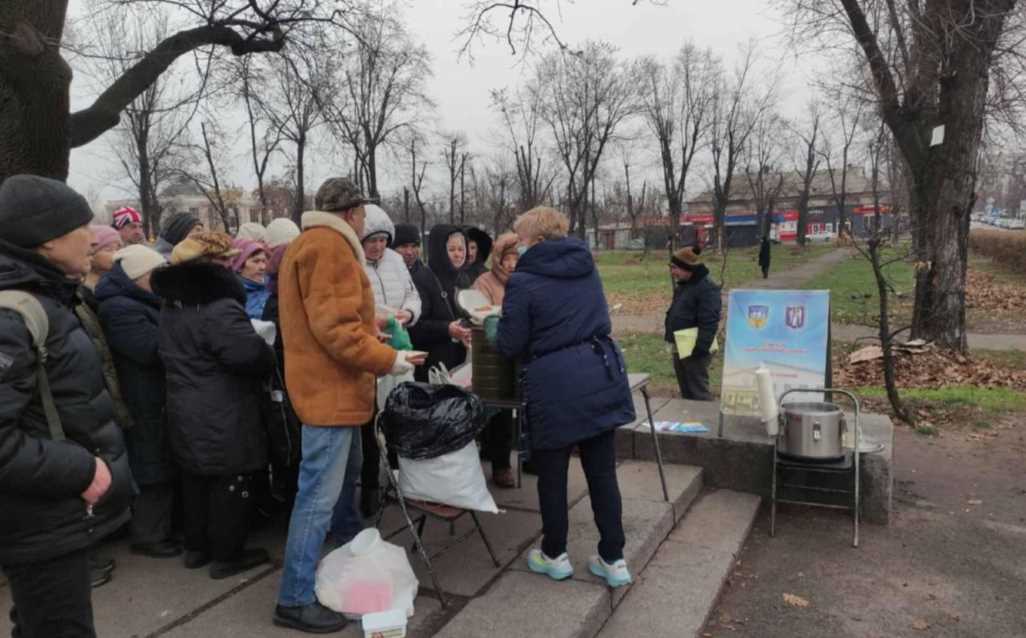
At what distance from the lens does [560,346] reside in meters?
3.26

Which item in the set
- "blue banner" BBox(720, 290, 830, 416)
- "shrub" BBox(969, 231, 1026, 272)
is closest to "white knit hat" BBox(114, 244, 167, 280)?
"blue banner" BBox(720, 290, 830, 416)

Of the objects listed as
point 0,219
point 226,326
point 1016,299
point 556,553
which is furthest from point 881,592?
point 1016,299

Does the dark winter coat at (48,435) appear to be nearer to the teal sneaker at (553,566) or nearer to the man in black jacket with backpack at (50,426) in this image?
the man in black jacket with backpack at (50,426)

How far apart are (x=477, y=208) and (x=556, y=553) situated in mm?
53891

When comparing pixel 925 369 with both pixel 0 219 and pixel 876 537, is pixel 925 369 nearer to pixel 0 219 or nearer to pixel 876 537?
pixel 876 537

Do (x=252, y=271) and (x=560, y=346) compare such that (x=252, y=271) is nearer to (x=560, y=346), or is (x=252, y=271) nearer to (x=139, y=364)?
(x=139, y=364)

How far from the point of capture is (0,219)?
1.98 m

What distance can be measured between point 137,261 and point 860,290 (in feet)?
66.9

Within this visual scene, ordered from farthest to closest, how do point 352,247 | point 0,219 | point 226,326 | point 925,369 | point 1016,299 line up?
point 1016,299
point 925,369
point 226,326
point 352,247
point 0,219

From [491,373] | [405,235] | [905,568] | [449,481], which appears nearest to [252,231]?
[405,235]

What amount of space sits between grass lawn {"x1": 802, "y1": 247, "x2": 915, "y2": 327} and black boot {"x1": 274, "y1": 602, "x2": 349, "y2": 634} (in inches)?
292

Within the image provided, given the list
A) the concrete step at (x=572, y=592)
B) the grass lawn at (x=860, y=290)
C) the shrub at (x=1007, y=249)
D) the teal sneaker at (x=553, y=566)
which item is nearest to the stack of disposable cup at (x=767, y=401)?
the concrete step at (x=572, y=592)

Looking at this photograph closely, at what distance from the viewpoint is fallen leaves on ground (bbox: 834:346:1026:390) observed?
28.3ft

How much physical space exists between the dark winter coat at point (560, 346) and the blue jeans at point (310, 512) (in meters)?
0.87
